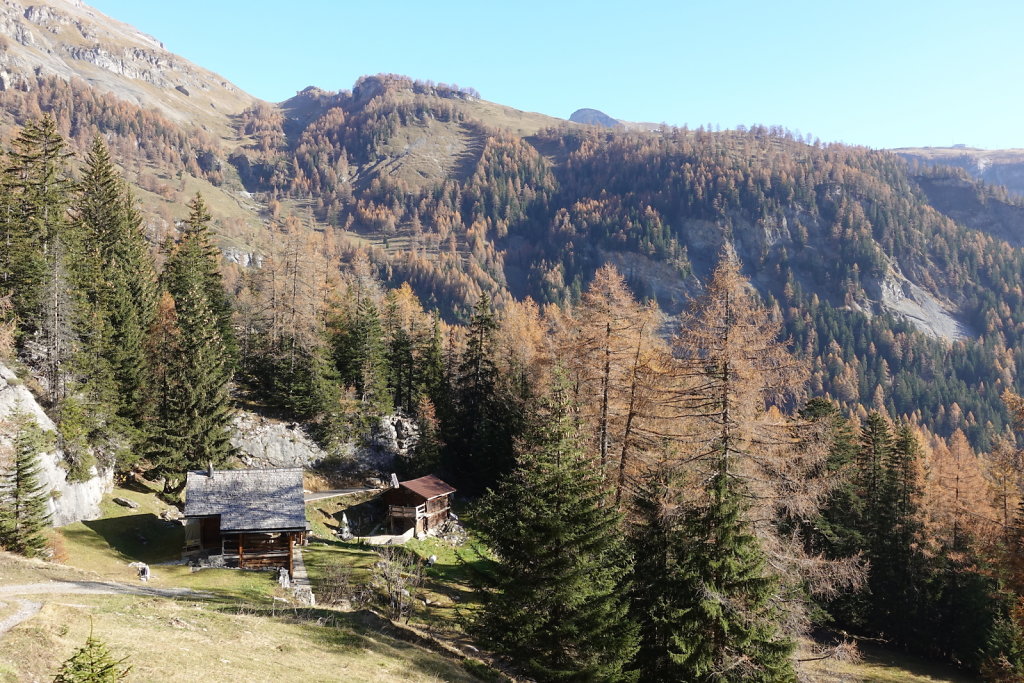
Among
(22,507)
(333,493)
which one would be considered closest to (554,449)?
(22,507)

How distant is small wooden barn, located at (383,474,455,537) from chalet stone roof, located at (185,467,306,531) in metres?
11.2

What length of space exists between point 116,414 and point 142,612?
28.4m

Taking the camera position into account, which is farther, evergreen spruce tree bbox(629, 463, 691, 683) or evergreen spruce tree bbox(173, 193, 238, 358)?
evergreen spruce tree bbox(173, 193, 238, 358)

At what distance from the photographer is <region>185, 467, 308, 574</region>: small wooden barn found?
3438cm

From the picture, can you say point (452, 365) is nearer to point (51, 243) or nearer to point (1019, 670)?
point (51, 243)

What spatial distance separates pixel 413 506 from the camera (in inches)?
1860

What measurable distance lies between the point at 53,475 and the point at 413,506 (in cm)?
2383

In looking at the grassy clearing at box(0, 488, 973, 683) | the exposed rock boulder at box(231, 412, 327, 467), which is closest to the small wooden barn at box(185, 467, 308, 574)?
the grassy clearing at box(0, 488, 973, 683)

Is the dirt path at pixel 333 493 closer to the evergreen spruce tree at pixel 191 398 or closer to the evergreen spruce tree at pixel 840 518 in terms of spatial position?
the evergreen spruce tree at pixel 191 398

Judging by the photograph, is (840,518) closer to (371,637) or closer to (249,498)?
(371,637)

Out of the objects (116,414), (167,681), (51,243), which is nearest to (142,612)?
(167,681)

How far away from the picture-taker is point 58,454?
35562mm

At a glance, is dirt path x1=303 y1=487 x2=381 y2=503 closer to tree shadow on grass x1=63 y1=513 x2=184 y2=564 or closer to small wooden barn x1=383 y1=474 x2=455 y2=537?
small wooden barn x1=383 y1=474 x2=455 y2=537

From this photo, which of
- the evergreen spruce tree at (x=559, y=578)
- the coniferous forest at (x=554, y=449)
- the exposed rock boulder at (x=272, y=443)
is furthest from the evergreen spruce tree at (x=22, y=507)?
the evergreen spruce tree at (x=559, y=578)
